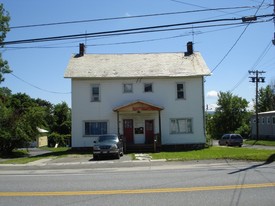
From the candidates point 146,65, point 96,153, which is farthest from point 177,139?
point 96,153

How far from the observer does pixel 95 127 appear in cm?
3228

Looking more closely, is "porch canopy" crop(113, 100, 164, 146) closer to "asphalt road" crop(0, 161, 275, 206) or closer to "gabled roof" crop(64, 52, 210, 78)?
"gabled roof" crop(64, 52, 210, 78)

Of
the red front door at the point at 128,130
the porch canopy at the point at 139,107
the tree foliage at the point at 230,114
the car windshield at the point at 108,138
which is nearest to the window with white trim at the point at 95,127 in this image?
the red front door at the point at 128,130

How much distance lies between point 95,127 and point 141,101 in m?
4.52

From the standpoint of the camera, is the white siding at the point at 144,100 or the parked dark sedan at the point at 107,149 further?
the white siding at the point at 144,100

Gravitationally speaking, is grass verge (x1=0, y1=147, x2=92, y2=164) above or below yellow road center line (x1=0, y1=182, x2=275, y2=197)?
below

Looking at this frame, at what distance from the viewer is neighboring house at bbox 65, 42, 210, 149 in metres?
32.2

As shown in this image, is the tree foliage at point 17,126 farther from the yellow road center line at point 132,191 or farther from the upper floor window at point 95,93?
the yellow road center line at point 132,191

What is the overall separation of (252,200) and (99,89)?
2500cm

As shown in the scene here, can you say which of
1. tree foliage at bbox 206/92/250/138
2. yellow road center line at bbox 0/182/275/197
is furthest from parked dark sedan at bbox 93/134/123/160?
tree foliage at bbox 206/92/250/138

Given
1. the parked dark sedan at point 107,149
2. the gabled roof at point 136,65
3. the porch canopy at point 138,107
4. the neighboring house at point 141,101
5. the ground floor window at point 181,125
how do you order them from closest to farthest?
1. the parked dark sedan at point 107,149
2. the porch canopy at point 138,107
3. the neighboring house at point 141,101
4. the gabled roof at point 136,65
5. the ground floor window at point 181,125

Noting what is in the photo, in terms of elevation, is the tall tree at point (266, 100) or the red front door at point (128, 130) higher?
the tall tree at point (266, 100)

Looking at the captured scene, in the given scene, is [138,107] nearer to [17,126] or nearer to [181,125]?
[181,125]

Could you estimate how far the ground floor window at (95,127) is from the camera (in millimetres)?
32250
